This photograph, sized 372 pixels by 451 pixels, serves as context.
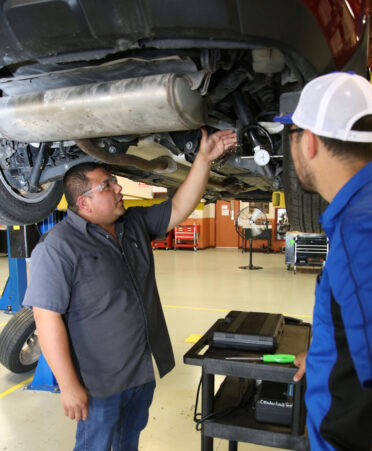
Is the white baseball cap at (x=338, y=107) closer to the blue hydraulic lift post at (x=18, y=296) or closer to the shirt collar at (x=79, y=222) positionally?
the shirt collar at (x=79, y=222)

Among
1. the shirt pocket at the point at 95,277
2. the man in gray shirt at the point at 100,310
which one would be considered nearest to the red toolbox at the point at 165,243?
the man in gray shirt at the point at 100,310

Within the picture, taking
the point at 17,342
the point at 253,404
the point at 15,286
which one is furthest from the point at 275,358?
the point at 15,286

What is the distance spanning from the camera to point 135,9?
3.04 ft

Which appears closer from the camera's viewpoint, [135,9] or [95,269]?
[135,9]

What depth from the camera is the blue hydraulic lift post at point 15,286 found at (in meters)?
4.32

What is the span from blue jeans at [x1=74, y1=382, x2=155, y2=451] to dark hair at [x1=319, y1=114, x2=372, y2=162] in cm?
123

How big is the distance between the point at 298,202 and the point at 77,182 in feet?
3.29

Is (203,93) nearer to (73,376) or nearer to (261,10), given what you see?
(261,10)

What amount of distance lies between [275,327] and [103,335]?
0.79 m

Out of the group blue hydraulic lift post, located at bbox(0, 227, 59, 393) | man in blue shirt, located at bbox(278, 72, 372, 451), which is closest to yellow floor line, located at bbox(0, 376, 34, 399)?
blue hydraulic lift post, located at bbox(0, 227, 59, 393)

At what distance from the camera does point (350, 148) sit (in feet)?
2.95

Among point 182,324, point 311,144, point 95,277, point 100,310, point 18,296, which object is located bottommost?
point 182,324

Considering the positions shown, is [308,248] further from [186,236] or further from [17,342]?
[17,342]

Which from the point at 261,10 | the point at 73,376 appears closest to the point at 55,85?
the point at 261,10
